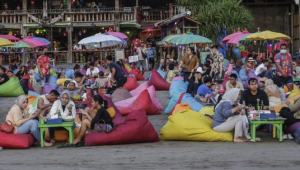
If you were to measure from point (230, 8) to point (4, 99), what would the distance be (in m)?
15.7

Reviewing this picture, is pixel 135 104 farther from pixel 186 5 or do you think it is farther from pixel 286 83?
pixel 186 5

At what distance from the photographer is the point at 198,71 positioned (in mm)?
19562

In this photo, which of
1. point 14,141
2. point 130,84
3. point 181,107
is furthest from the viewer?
point 130,84

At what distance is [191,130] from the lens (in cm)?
1214

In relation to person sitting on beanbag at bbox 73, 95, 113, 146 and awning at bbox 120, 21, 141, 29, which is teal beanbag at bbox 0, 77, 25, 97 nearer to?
person sitting on beanbag at bbox 73, 95, 113, 146

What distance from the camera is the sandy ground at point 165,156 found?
377 inches

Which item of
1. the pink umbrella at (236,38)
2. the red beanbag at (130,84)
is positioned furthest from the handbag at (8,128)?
the pink umbrella at (236,38)

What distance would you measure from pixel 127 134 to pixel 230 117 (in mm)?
1899

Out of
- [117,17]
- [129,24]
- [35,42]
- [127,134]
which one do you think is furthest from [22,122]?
[117,17]

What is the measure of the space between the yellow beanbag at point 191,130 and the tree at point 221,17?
2120 cm

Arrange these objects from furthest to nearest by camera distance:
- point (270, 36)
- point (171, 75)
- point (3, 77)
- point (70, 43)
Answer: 1. point (70, 43)
2. point (270, 36)
3. point (171, 75)
4. point (3, 77)

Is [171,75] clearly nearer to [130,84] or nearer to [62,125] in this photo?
[130,84]

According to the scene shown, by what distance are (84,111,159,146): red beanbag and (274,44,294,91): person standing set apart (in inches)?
258

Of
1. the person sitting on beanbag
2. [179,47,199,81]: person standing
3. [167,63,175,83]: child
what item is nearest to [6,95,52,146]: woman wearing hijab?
the person sitting on beanbag
